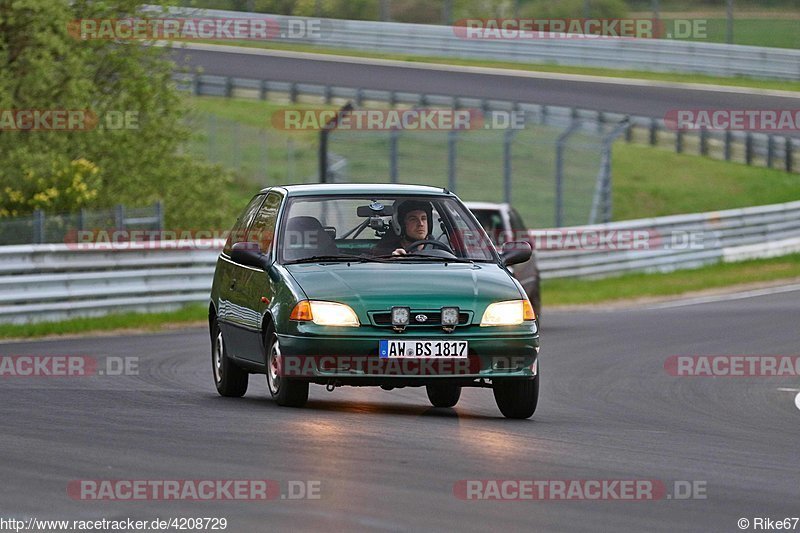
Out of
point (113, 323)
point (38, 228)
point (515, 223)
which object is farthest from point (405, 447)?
point (38, 228)

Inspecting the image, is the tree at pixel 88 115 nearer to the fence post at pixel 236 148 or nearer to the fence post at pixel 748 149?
the fence post at pixel 236 148

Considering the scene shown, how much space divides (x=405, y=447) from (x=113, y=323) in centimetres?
1290

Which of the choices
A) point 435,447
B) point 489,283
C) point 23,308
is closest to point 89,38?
point 23,308

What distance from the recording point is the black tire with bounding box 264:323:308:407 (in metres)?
11.1

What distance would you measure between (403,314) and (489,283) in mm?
700

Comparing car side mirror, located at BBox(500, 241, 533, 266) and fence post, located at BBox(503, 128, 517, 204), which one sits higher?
car side mirror, located at BBox(500, 241, 533, 266)

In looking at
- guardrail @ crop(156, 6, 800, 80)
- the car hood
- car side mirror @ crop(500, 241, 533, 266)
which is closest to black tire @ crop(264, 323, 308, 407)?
the car hood

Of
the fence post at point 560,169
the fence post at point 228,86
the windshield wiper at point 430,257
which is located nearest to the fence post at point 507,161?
the fence post at point 560,169

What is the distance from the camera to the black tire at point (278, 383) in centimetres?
1112

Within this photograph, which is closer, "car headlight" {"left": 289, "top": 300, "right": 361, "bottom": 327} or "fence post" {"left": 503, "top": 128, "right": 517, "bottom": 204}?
"car headlight" {"left": 289, "top": 300, "right": 361, "bottom": 327}

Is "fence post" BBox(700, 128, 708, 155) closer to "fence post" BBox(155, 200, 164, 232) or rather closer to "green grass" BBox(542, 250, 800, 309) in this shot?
"green grass" BBox(542, 250, 800, 309)

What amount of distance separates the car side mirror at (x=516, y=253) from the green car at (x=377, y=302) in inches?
0.6

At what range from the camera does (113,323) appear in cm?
2169

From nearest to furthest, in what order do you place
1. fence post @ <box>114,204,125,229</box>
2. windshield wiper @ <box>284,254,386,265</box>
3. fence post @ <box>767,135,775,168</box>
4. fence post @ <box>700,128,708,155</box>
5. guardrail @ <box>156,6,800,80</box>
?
windshield wiper @ <box>284,254,386,265</box>, fence post @ <box>114,204,125,229</box>, fence post @ <box>767,135,775,168</box>, fence post @ <box>700,128,708,155</box>, guardrail @ <box>156,6,800,80</box>
